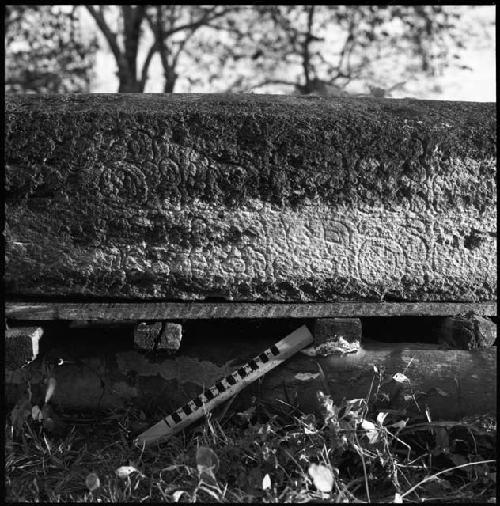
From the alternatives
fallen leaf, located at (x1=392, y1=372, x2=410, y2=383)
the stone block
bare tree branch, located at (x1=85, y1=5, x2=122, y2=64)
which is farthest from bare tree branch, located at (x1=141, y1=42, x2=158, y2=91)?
fallen leaf, located at (x1=392, y1=372, x2=410, y2=383)

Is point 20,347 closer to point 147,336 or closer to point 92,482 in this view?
point 147,336

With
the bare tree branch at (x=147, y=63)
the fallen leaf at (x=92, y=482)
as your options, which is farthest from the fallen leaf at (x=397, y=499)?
the bare tree branch at (x=147, y=63)

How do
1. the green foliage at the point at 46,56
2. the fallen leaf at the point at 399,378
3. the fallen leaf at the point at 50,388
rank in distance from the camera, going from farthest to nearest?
the green foliage at the point at 46,56
the fallen leaf at the point at 50,388
the fallen leaf at the point at 399,378

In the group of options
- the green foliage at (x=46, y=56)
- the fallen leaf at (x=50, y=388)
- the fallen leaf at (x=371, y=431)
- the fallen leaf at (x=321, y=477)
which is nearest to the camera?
the fallen leaf at (x=321, y=477)

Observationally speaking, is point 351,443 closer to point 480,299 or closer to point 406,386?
point 406,386

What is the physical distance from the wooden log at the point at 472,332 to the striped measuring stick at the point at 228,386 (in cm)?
56

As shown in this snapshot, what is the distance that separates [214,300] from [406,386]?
80 centimetres

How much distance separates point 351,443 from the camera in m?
2.31

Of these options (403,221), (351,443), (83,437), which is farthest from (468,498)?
(83,437)

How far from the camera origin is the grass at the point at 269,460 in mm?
2188

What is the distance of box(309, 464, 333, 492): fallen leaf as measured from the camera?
2.08m

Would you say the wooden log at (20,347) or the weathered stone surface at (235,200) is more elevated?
the weathered stone surface at (235,200)

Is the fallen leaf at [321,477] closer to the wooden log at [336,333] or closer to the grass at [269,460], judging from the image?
the grass at [269,460]

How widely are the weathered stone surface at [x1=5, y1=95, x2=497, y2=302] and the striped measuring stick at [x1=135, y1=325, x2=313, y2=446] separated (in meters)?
0.18
